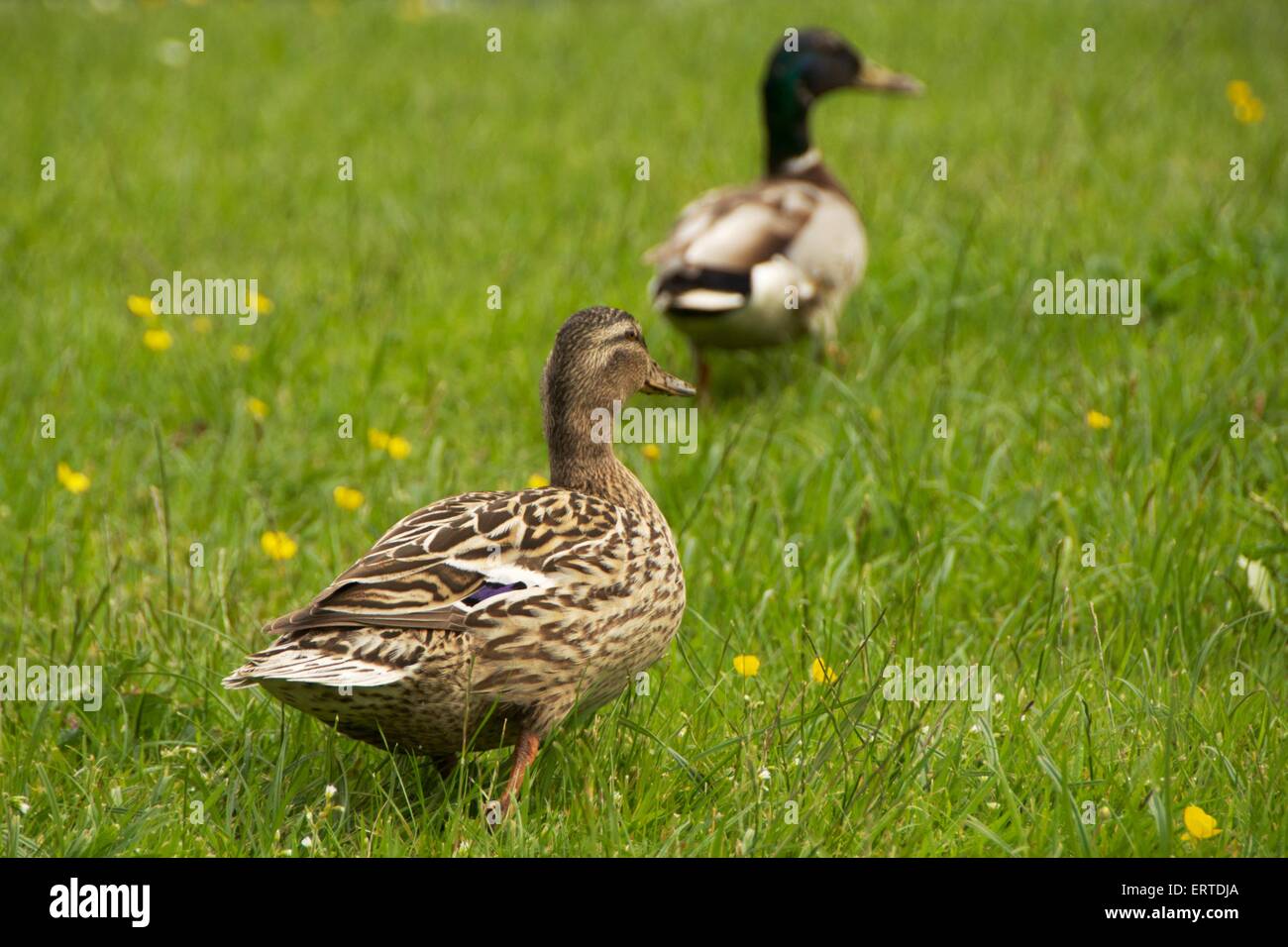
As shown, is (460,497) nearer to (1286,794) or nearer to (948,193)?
(1286,794)

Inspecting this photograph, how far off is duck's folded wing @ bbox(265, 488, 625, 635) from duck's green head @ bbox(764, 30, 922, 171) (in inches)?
153

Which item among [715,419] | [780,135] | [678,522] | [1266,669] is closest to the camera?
[1266,669]

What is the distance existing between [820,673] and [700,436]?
1649 millimetres

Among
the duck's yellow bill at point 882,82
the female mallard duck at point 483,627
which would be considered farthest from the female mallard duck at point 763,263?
the female mallard duck at point 483,627

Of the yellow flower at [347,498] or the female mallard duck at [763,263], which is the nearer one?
the yellow flower at [347,498]

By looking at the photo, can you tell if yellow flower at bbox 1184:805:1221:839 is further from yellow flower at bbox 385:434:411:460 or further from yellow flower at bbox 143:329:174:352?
yellow flower at bbox 143:329:174:352

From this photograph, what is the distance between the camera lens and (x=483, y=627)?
2.99m

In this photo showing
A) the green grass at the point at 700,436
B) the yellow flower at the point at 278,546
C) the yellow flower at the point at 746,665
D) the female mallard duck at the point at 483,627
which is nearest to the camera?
the female mallard duck at the point at 483,627

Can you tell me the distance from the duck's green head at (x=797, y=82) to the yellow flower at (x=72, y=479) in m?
3.46

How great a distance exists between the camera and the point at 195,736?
3.46m

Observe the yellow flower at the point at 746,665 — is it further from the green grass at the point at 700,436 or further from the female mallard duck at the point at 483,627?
the female mallard duck at the point at 483,627

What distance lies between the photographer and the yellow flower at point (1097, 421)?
4.70 meters
